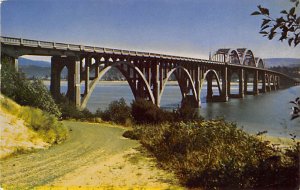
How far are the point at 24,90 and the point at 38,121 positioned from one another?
3.52 metres

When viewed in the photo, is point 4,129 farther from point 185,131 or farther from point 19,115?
point 185,131

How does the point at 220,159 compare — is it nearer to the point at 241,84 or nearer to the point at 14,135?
the point at 14,135

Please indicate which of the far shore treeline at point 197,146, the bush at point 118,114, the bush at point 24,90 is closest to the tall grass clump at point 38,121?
the far shore treeline at point 197,146

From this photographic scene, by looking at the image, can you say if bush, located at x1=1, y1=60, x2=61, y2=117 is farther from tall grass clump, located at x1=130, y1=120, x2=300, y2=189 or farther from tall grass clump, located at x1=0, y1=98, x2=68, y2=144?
tall grass clump, located at x1=130, y1=120, x2=300, y2=189

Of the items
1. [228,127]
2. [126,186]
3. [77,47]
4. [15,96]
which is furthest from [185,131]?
[77,47]

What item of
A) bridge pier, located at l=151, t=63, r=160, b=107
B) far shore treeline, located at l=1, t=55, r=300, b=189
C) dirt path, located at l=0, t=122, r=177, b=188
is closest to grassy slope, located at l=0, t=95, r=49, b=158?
far shore treeline, located at l=1, t=55, r=300, b=189

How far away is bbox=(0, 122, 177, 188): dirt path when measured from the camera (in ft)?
29.9

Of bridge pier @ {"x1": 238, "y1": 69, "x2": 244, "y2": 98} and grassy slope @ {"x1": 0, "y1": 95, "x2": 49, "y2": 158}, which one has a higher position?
bridge pier @ {"x1": 238, "y1": 69, "x2": 244, "y2": 98}

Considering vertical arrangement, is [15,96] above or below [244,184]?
above

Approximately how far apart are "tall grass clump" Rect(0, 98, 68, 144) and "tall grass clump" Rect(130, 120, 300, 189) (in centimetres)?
424

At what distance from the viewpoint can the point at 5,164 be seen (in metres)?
10.8

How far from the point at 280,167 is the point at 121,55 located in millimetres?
31803

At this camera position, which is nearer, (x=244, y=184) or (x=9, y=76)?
(x=244, y=184)

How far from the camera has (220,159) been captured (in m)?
9.98
